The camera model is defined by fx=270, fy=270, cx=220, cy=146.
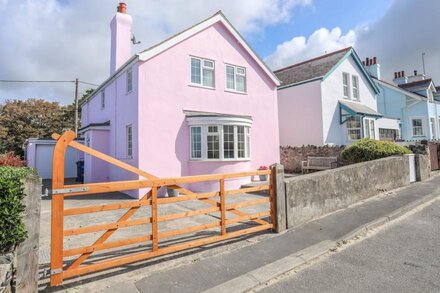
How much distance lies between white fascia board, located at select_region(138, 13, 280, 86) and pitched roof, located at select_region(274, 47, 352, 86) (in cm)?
484

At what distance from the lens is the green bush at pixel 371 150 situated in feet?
41.8

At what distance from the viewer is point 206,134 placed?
41.3 ft

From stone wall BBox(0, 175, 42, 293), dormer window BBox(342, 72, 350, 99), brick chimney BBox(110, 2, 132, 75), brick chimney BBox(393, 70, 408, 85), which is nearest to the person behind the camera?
stone wall BBox(0, 175, 42, 293)

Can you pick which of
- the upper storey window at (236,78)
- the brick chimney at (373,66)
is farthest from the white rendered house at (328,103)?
the brick chimney at (373,66)

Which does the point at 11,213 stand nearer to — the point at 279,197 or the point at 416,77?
the point at 279,197

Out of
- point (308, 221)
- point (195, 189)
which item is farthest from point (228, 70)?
point (308, 221)

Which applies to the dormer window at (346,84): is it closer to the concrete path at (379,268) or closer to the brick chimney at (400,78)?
the concrete path at (379,268)

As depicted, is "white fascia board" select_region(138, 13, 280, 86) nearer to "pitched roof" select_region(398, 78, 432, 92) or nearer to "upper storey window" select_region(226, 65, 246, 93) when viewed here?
"upper storey window" select_region(226, 65, 246, 93)

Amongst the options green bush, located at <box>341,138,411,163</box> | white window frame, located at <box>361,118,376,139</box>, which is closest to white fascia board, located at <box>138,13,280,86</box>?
green bush, located at <box>341,138,411,163</box>

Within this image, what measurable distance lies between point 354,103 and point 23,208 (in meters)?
22.0

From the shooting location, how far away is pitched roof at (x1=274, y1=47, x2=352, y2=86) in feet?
64.3

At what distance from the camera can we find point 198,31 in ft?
44.3

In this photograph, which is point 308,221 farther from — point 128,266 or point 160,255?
point 128,266

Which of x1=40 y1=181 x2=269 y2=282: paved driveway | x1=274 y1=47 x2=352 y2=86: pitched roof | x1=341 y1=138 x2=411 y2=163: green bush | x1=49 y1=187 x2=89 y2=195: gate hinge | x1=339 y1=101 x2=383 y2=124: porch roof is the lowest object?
x1=40 y1=181 x2=269 y2=282: paved driveway
